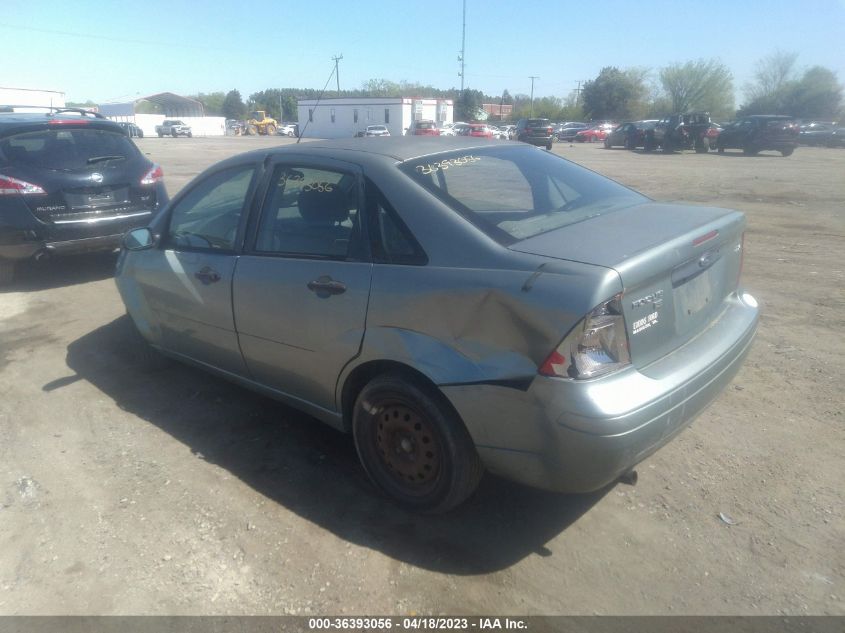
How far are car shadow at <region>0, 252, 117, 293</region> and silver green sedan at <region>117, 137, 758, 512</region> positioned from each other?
3.95m

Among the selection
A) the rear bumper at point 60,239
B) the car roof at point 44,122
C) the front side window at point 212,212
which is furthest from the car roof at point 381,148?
the car roof at point 44,122

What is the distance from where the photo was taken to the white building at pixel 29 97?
108 feet

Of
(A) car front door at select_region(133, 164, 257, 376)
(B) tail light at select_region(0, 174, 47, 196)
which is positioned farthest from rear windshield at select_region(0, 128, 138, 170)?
(A) car front door at select_region(133, 164, 257, 376)

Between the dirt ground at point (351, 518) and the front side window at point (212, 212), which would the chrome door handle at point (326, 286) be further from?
the dirt ground at point (351, 518)

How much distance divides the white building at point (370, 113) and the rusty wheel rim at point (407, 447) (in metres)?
42.8

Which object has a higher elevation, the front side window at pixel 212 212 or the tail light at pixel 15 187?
the front side window at pixel 212 212

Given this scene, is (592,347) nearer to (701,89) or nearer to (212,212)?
(212,212)

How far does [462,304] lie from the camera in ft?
8.65

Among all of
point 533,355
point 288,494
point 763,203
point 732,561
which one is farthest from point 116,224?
point 763,203

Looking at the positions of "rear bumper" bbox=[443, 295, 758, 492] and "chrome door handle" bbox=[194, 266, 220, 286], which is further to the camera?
"chrome door handle" bbox=[194, 266, 220, 286]

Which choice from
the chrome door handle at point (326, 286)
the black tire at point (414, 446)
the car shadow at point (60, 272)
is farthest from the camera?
the car shadow at point (60, 272)

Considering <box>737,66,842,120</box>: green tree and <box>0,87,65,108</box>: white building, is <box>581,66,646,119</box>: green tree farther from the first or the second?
<box>0,87,65,108</box>: white building

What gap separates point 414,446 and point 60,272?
6.45 metres

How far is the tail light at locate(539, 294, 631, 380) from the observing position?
7.84 feet
